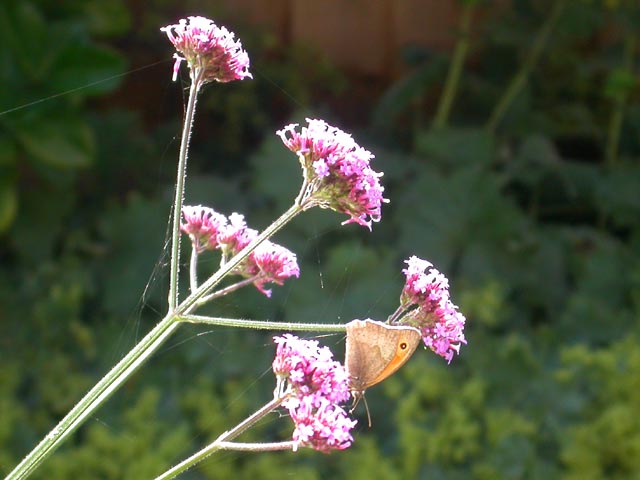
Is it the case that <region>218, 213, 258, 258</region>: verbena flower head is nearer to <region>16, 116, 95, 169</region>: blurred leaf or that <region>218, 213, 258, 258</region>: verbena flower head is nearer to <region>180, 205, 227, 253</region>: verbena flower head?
Answer: <region>180, 205, 227, 253</region>: verbena flower head

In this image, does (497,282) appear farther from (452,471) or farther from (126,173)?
(126,173)

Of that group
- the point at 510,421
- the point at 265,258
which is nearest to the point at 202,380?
the point at 510,421

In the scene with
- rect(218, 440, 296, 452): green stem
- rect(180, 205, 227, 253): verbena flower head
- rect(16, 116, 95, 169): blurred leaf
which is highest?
rect(16, 116, 95, 169): blurred leaf

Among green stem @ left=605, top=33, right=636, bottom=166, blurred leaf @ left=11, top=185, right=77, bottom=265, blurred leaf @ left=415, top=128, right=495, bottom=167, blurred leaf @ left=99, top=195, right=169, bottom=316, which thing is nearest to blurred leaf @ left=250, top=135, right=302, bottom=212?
blurred leaf @ left=99, top=195, right=169, bottom=316

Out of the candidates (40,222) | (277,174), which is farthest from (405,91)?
(40,222)

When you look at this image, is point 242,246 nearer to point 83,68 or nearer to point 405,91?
point 83,68

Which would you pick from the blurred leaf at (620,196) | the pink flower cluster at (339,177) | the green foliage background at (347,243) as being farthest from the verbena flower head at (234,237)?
the blurred leaf at (620,196)

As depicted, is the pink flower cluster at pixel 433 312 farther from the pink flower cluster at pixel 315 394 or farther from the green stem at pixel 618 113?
the green stem at pixel 618 113

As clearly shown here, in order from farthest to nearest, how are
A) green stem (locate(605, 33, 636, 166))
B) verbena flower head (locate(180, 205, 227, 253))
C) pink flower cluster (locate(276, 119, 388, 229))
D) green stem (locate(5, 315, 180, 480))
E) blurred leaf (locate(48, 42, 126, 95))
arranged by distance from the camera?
green stem (locate(605, 33, 636, 166)), blurred leaf (locate(48, 42, 126, 95)), verbena flower head (locate(180, 205, 227, 253)), pink flower cluster (locate(276, 119, 388, 229)), green stem (locate(5, 315, 180, 480))

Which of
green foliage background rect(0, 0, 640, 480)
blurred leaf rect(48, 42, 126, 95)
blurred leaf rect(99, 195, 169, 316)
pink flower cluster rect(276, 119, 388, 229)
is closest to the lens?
pink flower cluster rect(276, 119, 388, 229)
